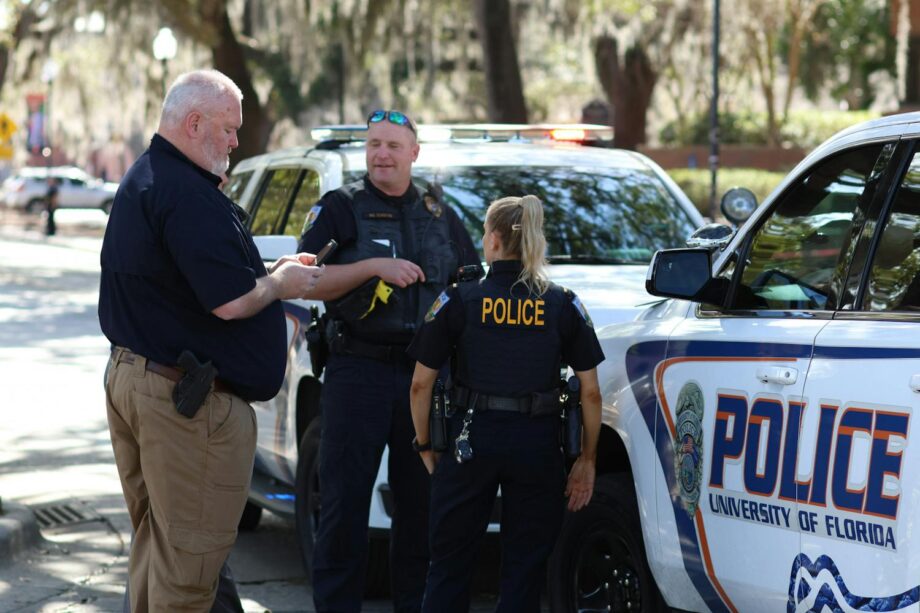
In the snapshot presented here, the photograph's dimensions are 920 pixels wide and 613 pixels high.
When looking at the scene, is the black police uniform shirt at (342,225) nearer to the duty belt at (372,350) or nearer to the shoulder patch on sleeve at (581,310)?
the duty belt at (372,350)

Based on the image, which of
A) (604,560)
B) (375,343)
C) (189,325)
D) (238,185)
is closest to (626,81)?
(238,185)

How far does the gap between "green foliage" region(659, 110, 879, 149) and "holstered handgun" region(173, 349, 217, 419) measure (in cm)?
3196

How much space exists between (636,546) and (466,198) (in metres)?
2.64

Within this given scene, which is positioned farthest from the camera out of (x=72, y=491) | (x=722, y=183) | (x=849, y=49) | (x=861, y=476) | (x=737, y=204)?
(x=849, y=49)

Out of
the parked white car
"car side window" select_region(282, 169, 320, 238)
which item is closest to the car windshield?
"car side window" select_region(282, 169, 320, 238)

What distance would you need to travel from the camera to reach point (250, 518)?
328 inches

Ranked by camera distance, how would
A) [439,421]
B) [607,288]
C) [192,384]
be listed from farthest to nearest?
[607,288], [439,421], [192,384]

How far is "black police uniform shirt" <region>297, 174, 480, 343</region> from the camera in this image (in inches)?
224

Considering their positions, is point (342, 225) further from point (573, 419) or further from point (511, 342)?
point (573, 419)

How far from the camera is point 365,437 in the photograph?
18.4ft

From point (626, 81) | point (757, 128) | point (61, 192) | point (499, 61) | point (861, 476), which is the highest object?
point (499, 61)

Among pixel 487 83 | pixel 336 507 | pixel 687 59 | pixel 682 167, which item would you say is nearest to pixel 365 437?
pixel 336 507

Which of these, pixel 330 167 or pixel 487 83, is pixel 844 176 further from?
pixel 487 83

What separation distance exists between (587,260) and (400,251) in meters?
1.42
